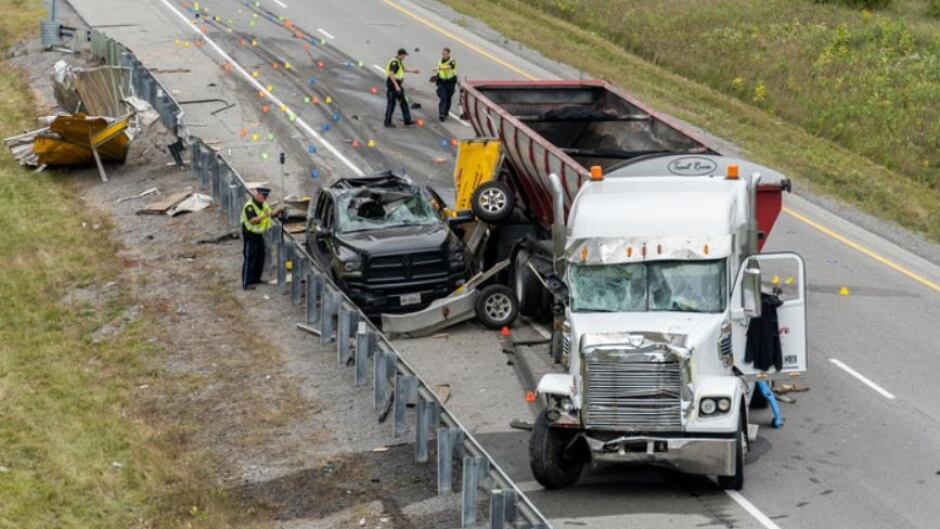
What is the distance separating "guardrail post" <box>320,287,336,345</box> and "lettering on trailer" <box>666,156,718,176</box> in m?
4.91

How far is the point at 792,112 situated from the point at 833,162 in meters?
5.18

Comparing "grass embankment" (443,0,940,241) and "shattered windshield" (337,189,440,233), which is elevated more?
"shattered windshield" (337,189,440,233)

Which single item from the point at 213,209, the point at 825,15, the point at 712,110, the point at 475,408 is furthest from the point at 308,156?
the point at 825,15

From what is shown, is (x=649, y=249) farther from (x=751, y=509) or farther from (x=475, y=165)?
(x=475, y=165)

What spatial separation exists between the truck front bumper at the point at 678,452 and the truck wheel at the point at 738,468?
0.14 m

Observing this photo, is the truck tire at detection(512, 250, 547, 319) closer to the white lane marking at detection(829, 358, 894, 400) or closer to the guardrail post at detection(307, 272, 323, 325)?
the guardrail post at detection(307, 272, 323, 325)

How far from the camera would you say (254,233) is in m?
23.4

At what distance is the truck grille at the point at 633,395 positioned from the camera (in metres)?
15.4

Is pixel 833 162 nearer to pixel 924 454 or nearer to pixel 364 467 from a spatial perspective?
pixel 924 454

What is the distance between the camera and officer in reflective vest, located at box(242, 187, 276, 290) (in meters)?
23.4

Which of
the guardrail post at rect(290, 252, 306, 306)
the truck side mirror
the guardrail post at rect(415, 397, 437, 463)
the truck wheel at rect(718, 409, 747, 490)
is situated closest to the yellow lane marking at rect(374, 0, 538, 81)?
the guardrail post at rect(290, 252, 306, 306)

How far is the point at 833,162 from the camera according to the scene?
32406mm

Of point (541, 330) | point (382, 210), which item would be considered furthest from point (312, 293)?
point (541, 330)

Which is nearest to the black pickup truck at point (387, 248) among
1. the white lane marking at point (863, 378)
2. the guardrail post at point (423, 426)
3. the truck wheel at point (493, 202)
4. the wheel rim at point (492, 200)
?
the truck wheel at point (493, 202)
